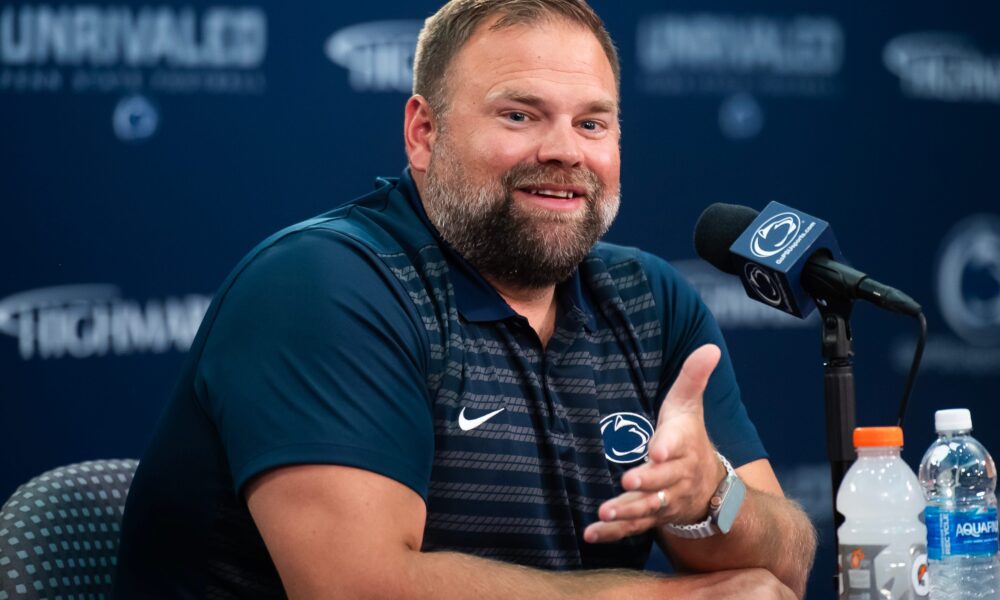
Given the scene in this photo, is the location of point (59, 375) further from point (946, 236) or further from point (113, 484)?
point (946, 236)

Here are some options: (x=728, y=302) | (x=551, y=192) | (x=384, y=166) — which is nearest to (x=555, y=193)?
(x=551, y=192)

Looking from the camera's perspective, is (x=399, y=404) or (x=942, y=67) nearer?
(x=399, y=404)

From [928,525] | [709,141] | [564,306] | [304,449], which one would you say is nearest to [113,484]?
[304,449]

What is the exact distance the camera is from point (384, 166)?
3.32 meters

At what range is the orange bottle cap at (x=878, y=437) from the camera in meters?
1.62

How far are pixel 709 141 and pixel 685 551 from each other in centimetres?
201

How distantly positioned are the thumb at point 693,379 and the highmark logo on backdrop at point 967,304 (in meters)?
2.43

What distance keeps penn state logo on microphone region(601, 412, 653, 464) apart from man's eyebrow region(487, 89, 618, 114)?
0.53m

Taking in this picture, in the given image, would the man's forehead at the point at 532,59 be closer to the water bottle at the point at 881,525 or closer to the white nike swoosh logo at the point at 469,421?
the white nike swoosh logo at the point at 469,421

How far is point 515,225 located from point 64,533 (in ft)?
2.86

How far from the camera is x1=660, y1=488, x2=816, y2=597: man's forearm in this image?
1.89 meters

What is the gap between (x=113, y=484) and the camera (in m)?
2.09

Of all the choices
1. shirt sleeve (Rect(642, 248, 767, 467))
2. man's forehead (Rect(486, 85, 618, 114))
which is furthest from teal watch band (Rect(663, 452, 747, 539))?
man's forehead (Rect(486, 85, 618, 114))

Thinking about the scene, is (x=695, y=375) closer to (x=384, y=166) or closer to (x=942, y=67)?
(x=384, y=166)
